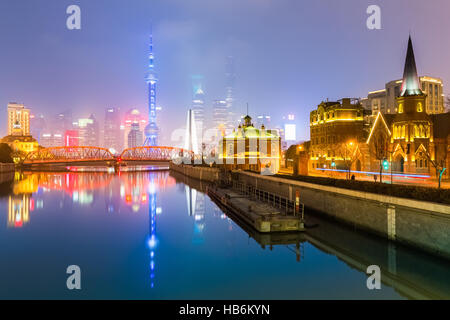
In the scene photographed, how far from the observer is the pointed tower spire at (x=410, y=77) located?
5544 centimetres

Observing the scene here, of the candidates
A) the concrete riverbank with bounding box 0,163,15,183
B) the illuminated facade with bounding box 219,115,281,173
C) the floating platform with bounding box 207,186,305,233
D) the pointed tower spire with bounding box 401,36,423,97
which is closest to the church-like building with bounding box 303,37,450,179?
the pointed tower spire with bounding box 401,36,423,97

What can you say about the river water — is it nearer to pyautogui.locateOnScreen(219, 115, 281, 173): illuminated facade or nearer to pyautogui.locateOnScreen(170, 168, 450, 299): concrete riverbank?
pyautogui.locateOnScreen(170, 168, 450, 299): concrete riverbank

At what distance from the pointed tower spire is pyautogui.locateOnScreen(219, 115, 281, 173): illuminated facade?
36.3 metres

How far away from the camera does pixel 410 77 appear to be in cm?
5597

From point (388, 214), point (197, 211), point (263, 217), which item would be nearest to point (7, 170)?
point (197, 211)

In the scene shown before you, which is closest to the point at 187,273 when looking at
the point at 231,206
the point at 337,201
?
the point at 337,201

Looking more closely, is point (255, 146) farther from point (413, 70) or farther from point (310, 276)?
point (310, 276)

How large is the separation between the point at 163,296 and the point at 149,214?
Result: 26218 mm

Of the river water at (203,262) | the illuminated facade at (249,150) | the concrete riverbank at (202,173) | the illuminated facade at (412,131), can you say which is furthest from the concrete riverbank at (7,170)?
the illuminated facade at (412,131)

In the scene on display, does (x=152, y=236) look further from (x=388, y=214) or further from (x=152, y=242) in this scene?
(x=388, y=214)

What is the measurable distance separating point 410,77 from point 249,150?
46332 mm

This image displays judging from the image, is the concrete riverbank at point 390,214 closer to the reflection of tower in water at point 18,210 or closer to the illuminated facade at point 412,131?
the illuminated facade at point 412,131

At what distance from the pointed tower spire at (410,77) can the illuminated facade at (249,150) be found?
36.3 m
